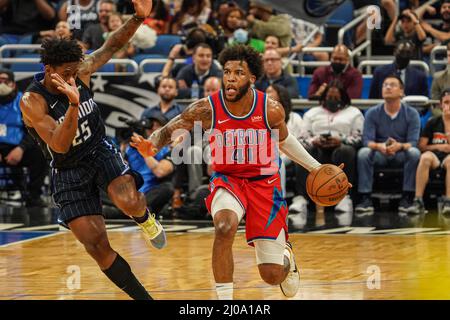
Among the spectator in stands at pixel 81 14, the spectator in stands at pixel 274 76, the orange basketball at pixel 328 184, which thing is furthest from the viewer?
the spectator in stands at pixel 81 14

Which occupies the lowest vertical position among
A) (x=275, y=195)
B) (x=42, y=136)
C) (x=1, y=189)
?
(x=1, y=189)

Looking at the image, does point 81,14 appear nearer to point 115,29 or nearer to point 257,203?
point 115,29

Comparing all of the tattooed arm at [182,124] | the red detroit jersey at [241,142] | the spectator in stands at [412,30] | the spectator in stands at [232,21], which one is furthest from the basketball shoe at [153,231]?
the spectator in stands at [232,21]

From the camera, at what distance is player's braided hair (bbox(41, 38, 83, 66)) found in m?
7.55

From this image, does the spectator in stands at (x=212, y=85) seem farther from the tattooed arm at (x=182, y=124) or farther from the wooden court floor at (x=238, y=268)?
the tattooed arm at (x=182, y=124)

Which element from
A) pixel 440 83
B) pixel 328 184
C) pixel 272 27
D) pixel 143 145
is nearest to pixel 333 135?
pixel 440 83

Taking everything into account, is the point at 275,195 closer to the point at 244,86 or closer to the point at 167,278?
the point at 244,86

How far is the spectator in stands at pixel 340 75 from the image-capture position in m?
14.1

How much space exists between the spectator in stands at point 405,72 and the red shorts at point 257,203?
6.80 metres

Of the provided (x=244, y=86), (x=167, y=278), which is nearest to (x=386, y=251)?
(x=167, y=278)

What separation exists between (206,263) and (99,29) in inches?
263
